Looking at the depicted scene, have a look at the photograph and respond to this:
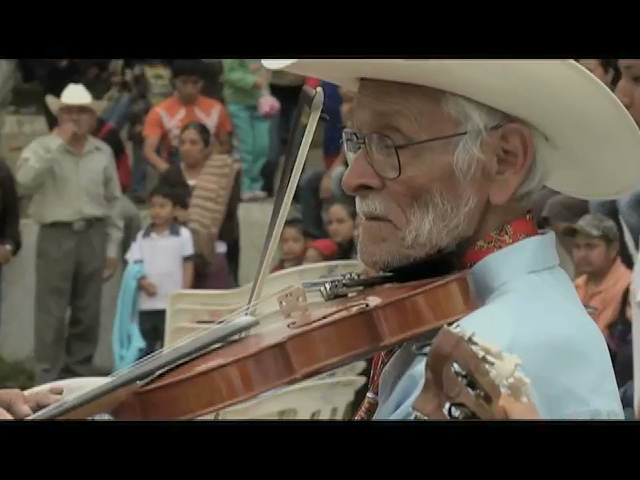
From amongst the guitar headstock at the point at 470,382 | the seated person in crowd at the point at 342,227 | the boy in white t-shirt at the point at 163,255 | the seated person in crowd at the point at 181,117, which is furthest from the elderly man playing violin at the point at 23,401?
the guitar headstock at the point at 470,382

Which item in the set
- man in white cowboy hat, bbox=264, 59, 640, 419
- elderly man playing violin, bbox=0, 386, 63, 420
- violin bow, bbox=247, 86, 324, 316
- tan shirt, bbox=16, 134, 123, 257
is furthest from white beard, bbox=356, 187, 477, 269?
elderly man playing violin, bbox=0, 386, 63, 420

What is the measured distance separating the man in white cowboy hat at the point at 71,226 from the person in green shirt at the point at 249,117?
24 centimetres

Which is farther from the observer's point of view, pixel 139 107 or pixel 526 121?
pixel 139 107

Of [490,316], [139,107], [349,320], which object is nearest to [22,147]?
[139,107]

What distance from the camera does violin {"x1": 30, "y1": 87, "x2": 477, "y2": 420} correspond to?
8.12 ft

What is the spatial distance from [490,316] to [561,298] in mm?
168

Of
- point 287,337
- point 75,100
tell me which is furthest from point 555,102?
point 75,100

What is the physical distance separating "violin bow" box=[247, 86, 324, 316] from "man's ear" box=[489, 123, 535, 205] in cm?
35

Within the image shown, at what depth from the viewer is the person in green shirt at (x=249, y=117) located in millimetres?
2797

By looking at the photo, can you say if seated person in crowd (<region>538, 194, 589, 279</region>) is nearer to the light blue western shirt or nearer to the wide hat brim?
the light blue western shirt
